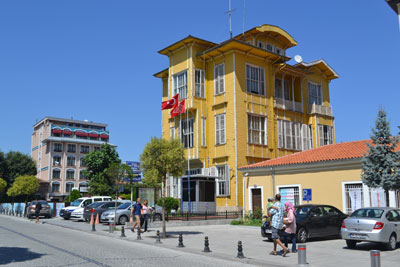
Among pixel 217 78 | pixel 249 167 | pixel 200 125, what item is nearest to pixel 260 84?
pixel 217 78

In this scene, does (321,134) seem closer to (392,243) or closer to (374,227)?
(392,243)

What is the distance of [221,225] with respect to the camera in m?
25.4

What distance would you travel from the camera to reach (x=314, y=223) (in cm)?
1603

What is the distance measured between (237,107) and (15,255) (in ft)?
71.6

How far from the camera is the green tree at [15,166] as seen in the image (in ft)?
224

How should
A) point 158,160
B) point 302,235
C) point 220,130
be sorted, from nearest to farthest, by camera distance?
1. point 302,235
2. point 158,160
3. point 220,130

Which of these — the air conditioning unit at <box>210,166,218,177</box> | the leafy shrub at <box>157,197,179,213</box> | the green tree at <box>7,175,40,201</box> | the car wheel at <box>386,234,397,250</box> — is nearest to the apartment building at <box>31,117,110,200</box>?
the green tree at <box>7,175,40,201</box>

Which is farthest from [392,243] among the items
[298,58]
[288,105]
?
[298,58]

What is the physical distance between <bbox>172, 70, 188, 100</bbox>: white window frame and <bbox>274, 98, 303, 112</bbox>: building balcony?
7.94 metres

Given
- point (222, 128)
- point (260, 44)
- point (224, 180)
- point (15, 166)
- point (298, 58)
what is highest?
point (260, 44)

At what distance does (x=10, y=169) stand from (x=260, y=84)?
175 ft

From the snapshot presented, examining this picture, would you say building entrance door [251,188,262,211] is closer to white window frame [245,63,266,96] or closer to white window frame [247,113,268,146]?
white window frame [247,113,268,146]

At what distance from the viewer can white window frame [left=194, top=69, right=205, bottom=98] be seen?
3300cm

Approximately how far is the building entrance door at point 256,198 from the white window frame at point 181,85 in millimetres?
10886
